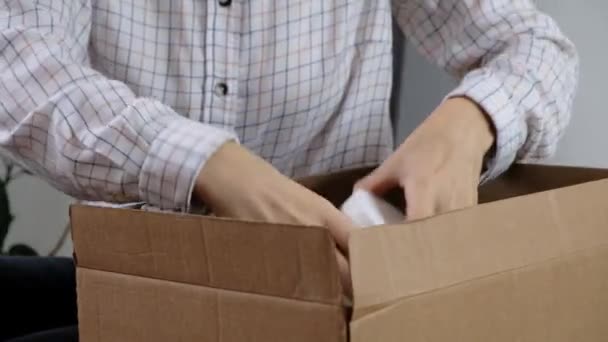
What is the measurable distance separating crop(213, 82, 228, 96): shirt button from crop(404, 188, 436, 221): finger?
27 cm

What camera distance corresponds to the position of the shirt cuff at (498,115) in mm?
734

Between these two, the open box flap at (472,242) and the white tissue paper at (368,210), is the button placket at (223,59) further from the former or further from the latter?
the open box flap at (472,242)

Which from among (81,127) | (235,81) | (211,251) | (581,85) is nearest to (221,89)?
(235,81)

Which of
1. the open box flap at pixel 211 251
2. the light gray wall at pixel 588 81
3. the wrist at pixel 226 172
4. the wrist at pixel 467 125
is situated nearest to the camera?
the open box flap at pixel 211 251

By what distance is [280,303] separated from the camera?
445 millimetres

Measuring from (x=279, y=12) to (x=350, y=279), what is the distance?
48 cm

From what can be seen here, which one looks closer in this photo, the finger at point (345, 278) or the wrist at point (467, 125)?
the finger at point (345, 278)

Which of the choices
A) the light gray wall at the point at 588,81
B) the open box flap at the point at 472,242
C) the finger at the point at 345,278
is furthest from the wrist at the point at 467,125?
the light gray wall at the point at 588,81

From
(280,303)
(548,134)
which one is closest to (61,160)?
(280,303)

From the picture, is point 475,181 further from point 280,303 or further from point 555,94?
point 280,303

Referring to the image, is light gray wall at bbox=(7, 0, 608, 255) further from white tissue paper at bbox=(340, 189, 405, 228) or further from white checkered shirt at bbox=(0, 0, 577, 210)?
white tissue paper at bbox=(340, 189, 405, 228)

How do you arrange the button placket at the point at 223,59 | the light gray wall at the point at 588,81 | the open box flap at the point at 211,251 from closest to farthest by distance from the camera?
1. the open box flap at the point at 211,251
2. the button placket at the point at 223,59
3. the light gray wall at the point at 588,81

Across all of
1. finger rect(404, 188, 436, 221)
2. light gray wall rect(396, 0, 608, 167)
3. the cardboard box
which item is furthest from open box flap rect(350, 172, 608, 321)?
light gray wall rect(396, 0, 608, 167)

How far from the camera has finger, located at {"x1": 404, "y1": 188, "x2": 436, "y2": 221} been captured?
622 millimetres
